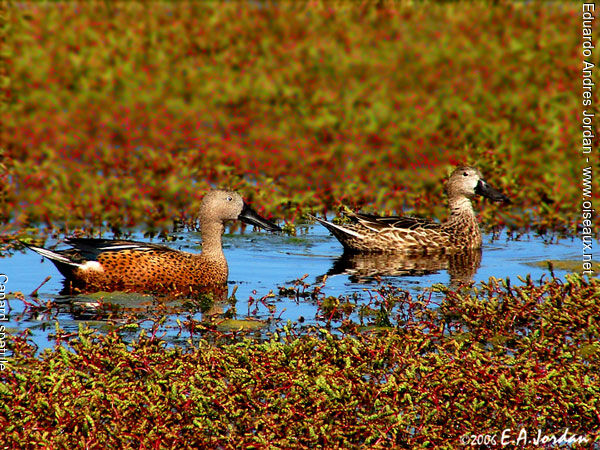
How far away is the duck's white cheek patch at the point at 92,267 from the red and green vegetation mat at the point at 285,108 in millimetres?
2286

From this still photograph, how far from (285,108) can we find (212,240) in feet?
23.5

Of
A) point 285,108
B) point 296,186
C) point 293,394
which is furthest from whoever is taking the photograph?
point 285,108

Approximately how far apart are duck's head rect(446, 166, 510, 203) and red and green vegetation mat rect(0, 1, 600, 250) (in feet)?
1.51

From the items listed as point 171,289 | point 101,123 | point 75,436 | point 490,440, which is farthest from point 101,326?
point 101,123

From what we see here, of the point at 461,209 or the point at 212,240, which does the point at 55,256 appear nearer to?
the point at 212,240

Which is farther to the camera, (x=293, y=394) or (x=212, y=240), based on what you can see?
(x=212, y=240)

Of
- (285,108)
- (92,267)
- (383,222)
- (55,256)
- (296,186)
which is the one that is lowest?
(92,267)

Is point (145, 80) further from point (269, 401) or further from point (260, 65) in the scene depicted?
point (269, 401)

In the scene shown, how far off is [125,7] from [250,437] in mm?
16259

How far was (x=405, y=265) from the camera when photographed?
10688 mm

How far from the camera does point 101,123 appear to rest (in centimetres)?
1577

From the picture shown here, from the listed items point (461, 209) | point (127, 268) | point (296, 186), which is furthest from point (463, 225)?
point (127, 268)

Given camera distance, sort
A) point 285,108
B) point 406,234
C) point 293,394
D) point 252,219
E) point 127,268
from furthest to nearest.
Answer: point 285,108
point 406,234
point 252,219
point 127,268
point 293,394

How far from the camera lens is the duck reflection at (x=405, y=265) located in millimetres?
10041
